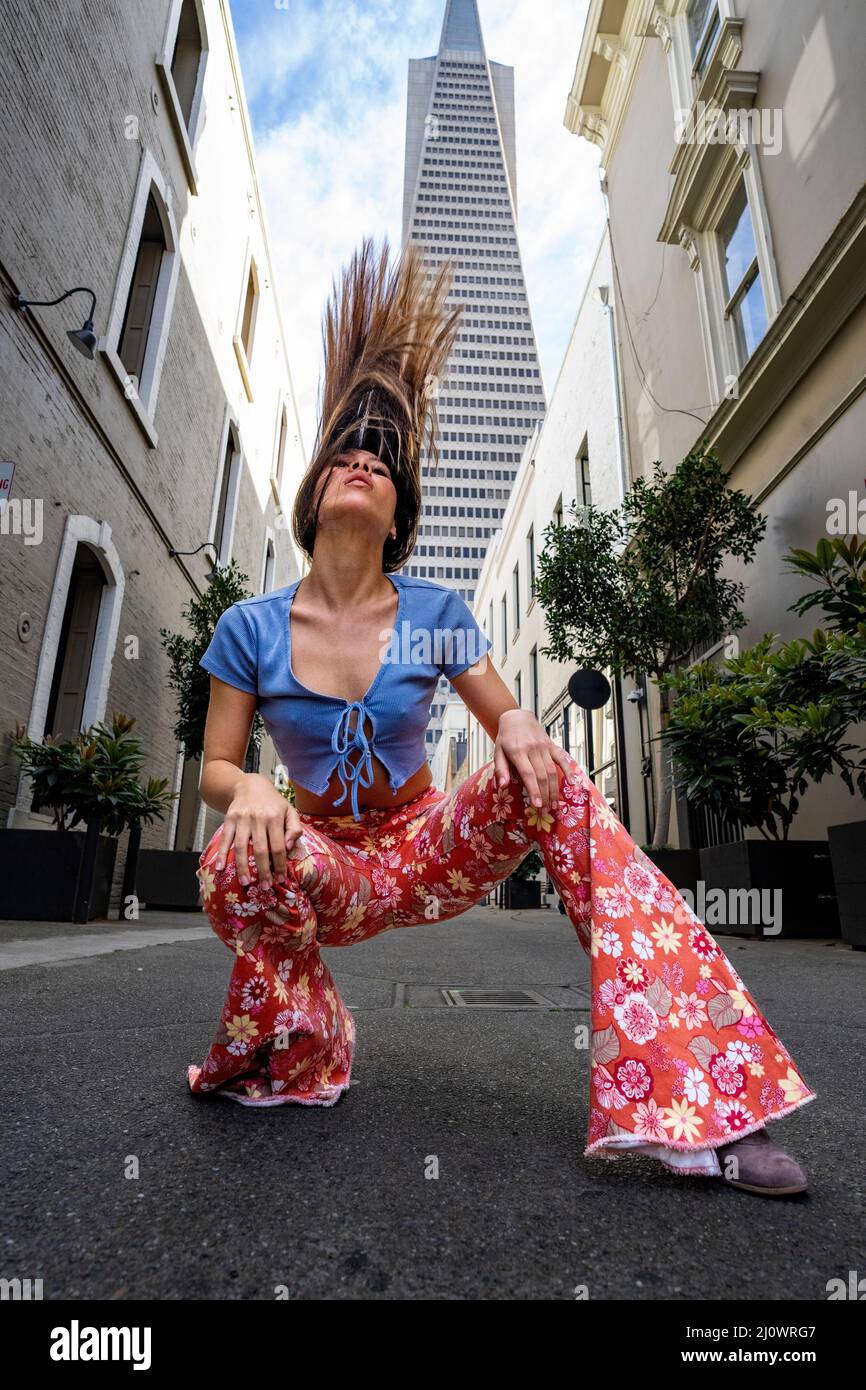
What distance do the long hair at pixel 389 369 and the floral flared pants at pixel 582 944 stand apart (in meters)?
0.80

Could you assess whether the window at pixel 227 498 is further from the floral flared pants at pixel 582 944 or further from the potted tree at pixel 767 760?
the floral flared pants at pixel 582 944

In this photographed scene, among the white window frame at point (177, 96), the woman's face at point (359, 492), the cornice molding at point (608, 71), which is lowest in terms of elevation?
the woman's face at point (359, 492)

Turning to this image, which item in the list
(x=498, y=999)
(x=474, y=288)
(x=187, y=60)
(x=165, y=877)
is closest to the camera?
(x=498, y=999)

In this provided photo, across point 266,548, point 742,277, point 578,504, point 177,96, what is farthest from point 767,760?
point 266,548

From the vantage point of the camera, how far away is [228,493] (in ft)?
43.1

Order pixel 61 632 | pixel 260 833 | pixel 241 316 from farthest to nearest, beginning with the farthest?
pixel 241 316 → pixel 61 632 → pixel 260 833

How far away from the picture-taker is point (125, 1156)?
42.1 inches

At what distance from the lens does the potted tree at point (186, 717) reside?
8.90m

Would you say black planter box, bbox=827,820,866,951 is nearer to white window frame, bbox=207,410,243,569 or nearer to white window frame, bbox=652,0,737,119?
white window frame, bbox=652,0,737,119

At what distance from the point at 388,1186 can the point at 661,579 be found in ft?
24.7

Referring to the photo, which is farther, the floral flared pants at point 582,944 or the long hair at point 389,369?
the long hair at point 389,369

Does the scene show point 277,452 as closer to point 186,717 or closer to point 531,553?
point 531,553

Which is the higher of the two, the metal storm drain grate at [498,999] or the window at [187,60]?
the window at [187,60]

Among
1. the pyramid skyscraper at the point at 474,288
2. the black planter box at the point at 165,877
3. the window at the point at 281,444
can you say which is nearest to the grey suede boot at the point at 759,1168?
the black planter box at the point at 165,877
